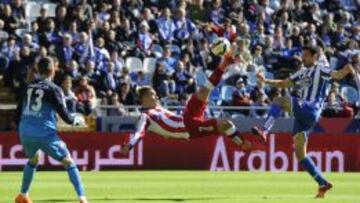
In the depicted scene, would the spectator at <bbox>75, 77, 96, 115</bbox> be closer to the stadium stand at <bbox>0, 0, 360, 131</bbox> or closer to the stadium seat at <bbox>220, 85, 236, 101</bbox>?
the stadium stand at <bbox>0, 0, 360, 131</bbox>

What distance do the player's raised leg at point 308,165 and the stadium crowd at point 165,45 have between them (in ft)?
31.1

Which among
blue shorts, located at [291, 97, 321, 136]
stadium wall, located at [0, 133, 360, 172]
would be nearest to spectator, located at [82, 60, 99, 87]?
stadium wall, located at [0, 133, 360, 172]

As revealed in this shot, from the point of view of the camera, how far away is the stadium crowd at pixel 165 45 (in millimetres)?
28620

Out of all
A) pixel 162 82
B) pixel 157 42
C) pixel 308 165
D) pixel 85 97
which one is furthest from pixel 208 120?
pixel 157 42

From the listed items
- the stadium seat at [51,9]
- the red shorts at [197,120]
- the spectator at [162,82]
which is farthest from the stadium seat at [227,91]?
the red shorts at [197,120]

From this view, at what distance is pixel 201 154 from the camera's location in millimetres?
27188

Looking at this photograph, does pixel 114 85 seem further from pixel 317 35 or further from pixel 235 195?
pixel 235 195

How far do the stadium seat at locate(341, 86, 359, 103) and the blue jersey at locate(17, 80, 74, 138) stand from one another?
16.6 metres

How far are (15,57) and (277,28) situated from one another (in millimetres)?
8227

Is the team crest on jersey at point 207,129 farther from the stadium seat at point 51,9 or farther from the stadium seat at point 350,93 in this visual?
the stadium seat at point 51,9

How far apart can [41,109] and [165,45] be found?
15752 mm

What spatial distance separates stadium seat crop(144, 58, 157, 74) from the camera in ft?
100

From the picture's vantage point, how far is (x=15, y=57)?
28094 millimetres

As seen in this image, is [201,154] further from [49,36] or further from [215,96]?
[49,36]
